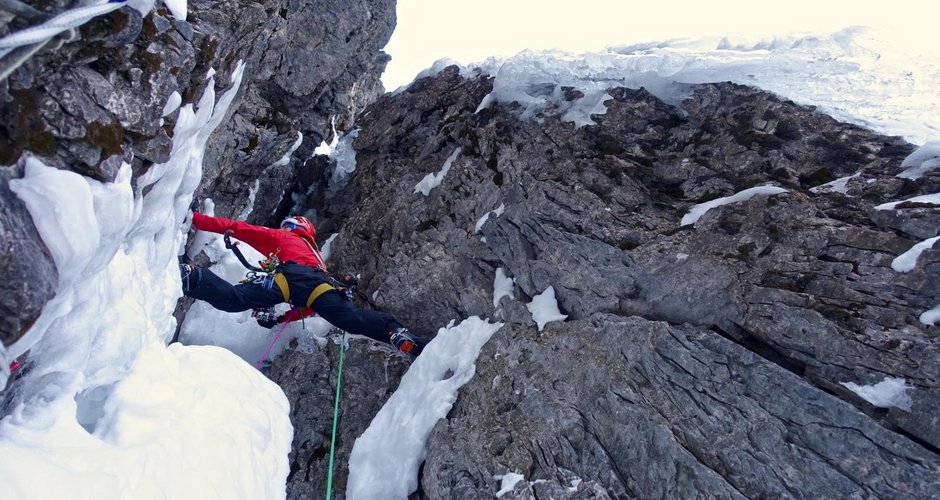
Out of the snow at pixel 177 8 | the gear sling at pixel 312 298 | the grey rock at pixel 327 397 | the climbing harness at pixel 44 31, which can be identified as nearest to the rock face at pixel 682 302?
the gear sling at pixel 312 298

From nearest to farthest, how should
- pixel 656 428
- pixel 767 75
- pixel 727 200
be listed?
pixel 656 428 < pixel 727 200 < pixel 767 75

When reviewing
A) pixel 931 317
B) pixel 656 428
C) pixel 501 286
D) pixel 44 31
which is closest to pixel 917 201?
pixel 931 317

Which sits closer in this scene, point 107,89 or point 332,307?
point 107,89

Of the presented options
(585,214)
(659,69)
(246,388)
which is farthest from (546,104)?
(246,388)

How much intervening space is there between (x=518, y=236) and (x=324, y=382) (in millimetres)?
3372

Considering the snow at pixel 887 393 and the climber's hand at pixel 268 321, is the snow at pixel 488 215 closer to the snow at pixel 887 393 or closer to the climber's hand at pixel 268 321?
the climber's hand at pixel 268 321

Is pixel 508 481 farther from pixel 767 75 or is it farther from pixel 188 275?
pixel 767 75

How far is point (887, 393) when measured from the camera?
4.57 metres

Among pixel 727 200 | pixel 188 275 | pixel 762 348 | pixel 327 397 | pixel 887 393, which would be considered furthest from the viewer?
pixel 327 397

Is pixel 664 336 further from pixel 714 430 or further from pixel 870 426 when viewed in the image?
pixel 870 426

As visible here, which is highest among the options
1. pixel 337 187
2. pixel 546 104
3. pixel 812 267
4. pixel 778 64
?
pixel 778 64

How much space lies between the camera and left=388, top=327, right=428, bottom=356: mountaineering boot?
24.6ft

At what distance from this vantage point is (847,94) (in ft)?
23.3

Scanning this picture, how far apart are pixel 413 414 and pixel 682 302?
3.40 metres
